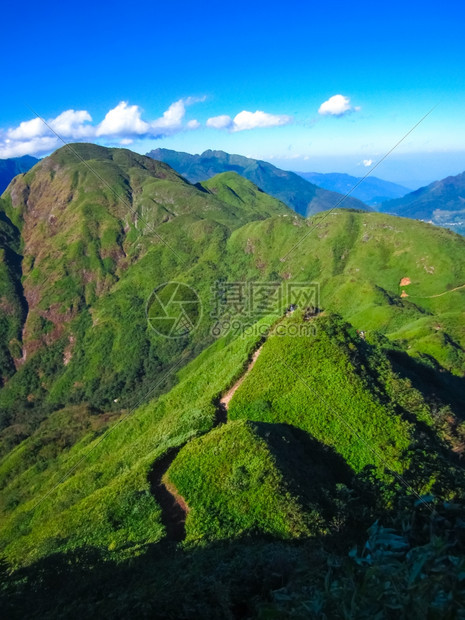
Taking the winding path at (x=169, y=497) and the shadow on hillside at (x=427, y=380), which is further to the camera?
the shadow on hillside at (x=427, y=380)

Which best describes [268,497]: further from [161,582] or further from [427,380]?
[427,380]

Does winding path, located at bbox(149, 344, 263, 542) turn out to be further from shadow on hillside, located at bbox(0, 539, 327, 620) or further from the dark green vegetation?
shadow on hillside, located at bbox(0, 539, 327, 620)

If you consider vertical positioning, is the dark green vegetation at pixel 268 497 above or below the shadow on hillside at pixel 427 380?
above

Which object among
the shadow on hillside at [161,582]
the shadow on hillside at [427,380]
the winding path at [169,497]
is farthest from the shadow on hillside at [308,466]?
the shadow on hillside at [427,380]

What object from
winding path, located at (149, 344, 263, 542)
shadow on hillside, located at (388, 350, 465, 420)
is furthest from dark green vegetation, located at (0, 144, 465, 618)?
shadow on hillside, located at (388, 350, 465, 420)

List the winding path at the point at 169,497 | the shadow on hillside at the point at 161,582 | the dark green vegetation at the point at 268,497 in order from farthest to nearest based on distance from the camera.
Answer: the winding path at the point at 169,497 → the shadow on hillside at the point at 161,582 → the dark green vegetation at the point at 268,497

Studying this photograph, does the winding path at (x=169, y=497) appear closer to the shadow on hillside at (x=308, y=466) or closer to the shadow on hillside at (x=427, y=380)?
the shadow on hillside at (x=308, y=466)

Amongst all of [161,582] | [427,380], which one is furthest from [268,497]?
[427,380]

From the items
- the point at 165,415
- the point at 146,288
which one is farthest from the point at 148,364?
the point at 165,415

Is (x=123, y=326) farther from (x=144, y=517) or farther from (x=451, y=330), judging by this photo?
(x=144, y=517)
